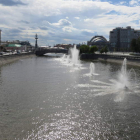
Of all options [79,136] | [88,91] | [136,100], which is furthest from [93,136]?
[88,91]

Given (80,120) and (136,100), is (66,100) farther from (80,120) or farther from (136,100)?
(136,100)

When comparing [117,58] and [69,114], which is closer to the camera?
[69,114]

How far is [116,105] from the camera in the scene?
21328 mm

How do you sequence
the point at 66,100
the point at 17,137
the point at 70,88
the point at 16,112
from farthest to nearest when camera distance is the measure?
1. the point at 70,88
2. the point at 66,100
3. the point at 16,112
4. the point at 17,137

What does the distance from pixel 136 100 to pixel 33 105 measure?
41.0ft

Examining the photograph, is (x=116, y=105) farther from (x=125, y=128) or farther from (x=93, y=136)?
(x=93, y=136)

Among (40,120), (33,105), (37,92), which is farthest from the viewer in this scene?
(37,92)

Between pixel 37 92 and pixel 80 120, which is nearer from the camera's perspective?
pixel 80 120

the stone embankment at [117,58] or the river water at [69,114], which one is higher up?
the stone embankment at [117,58]

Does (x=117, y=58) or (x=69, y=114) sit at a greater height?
(x=117, y=58)

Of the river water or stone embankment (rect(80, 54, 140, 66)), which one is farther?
stone embankment (rect(80, 54, 140, 66))

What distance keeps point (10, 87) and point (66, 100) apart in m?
11.1

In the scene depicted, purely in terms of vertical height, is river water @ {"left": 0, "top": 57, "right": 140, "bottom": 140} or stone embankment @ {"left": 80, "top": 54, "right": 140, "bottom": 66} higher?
stone embankment @ {"left": 80, "top": 54, "right": 140, "bottom": 66}

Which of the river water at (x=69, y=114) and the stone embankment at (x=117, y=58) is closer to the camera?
the river water at (x=69, y=114)
